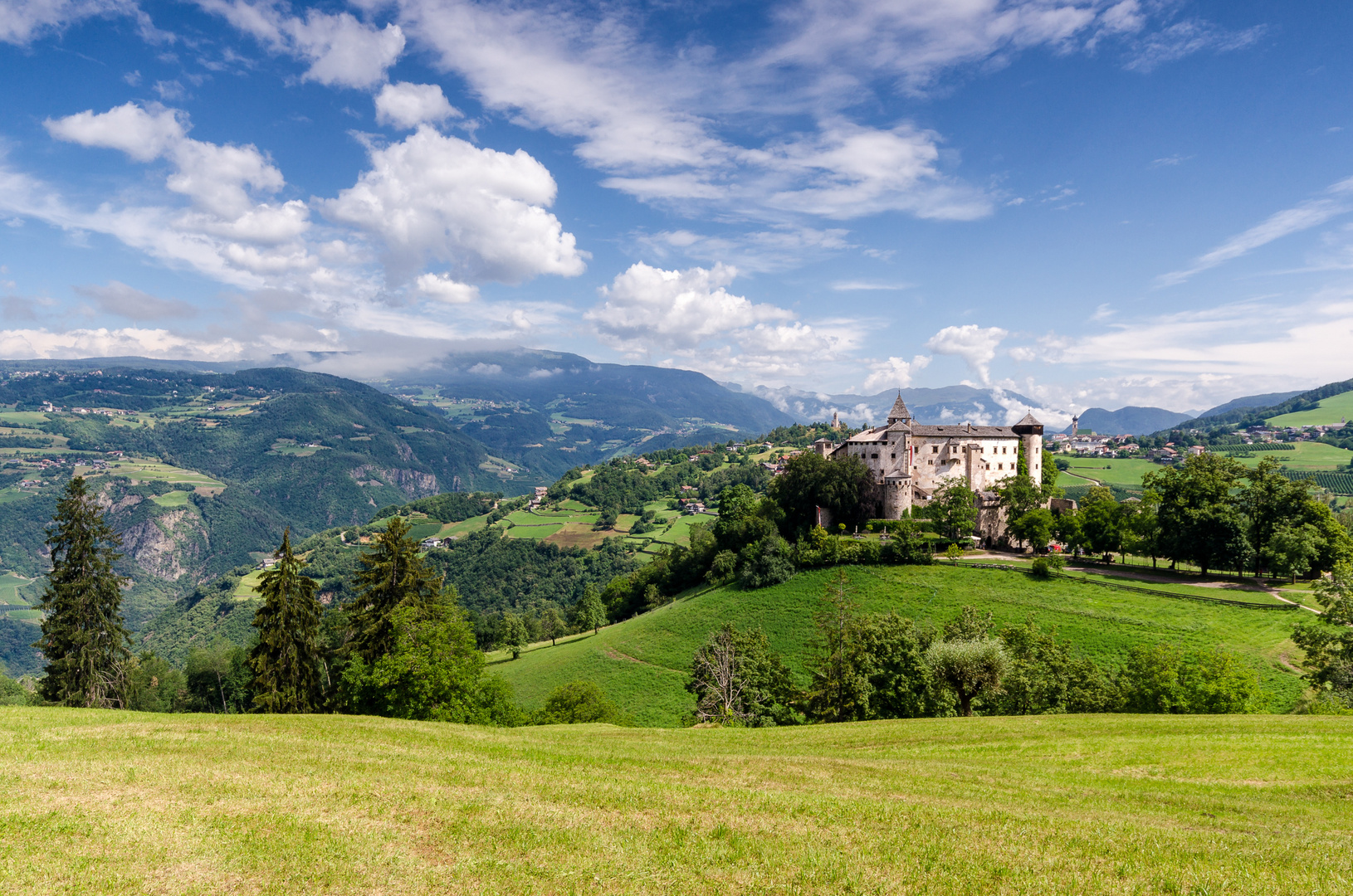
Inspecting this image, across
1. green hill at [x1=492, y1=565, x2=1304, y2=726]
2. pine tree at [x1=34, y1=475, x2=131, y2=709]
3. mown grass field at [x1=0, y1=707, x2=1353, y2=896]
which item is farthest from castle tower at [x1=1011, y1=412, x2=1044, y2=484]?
pine tree at [x1=34, y1=475, x2=131, y2=709]

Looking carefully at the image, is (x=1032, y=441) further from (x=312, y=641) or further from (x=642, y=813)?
(x=642, y=813)

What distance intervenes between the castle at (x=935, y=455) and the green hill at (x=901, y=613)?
770 inches

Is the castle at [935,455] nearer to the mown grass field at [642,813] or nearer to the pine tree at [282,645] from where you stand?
the mown grass field at [642,813]

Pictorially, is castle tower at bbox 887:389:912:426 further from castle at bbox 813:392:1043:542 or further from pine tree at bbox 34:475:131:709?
pine tree at bbox 34:475:131:709

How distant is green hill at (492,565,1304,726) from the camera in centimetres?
5456

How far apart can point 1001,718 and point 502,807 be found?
95.4ft

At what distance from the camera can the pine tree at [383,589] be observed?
137ft

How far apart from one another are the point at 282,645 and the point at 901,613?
5889 centimetres

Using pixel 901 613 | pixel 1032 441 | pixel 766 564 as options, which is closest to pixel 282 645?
pixel 901 613

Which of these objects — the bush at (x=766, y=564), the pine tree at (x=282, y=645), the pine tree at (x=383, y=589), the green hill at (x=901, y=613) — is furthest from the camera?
the bush at (x=766, y=564)

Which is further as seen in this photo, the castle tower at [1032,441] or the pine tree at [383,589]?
the castle tower at [1032,441]

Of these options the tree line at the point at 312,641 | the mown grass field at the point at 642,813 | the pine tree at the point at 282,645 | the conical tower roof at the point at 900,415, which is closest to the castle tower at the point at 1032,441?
the conical tower roof at the point at 900,415

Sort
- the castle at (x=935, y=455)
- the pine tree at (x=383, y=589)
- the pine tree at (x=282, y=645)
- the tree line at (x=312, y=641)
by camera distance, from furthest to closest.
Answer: the castle at (x=935, y=455) → the pine tree at (x=383, y=589) → the pine tree at (x=282, y=645) → the tree line at (x=312, y=641)

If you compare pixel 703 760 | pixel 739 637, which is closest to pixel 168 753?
pixel 703 760
